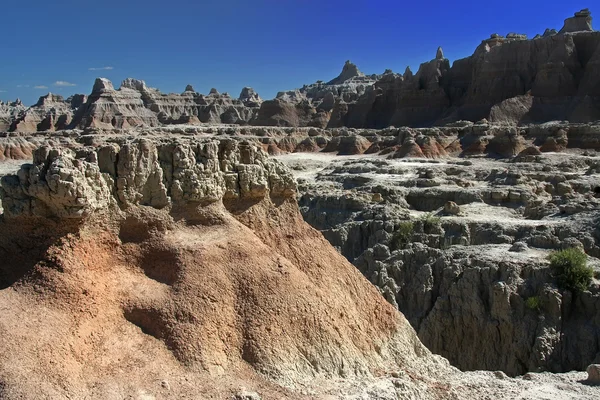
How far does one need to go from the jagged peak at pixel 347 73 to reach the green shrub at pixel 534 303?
5229 inches

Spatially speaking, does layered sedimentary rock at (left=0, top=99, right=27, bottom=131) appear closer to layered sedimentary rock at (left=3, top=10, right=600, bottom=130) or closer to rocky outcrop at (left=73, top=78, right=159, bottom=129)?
layered sedimentary rock at (left=3, top=10, right=600, bottom=130)

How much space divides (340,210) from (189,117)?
254ft

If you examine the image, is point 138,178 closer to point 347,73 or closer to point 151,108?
point 151,108

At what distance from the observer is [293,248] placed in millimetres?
10047

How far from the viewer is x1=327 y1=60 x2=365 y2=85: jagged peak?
480 ft

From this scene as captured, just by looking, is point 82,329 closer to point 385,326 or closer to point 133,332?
point 133,332

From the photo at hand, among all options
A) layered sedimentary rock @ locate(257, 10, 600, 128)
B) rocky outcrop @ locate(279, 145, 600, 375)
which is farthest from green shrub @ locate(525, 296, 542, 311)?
layered sedimentary rock @ locate(257, 10, 600, 128)

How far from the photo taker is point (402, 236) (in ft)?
73.0

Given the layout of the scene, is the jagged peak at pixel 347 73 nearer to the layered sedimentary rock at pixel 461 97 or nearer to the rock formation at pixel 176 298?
the layered sedimentary rock at pixel 461 97

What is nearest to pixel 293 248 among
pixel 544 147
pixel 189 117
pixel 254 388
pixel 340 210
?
pixel 254 388

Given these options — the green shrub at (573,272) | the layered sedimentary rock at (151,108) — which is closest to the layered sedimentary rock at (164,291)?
the green shrub at (573,272)

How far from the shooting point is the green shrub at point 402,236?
22.1 m

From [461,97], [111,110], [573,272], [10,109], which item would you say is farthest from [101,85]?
[573,272]

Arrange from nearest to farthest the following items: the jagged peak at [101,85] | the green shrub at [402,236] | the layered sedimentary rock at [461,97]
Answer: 1. the green shrub at [402,236]
2. the layered sedimentary rock at [461,97]
3. the jagged peak at [101,85]
